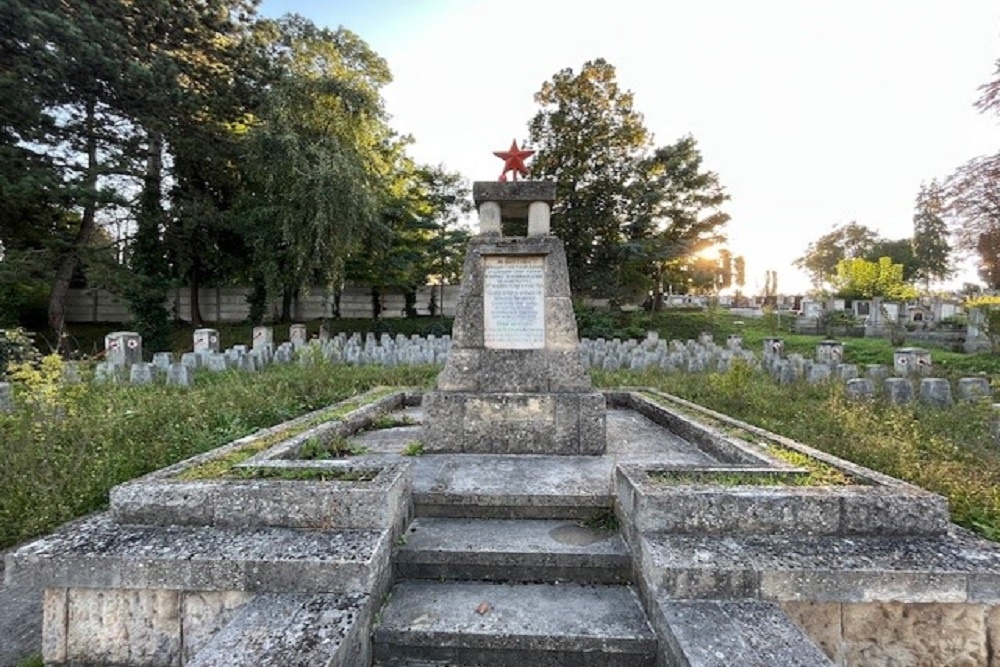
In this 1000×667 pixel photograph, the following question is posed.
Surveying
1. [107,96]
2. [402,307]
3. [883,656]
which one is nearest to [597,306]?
[402,307]

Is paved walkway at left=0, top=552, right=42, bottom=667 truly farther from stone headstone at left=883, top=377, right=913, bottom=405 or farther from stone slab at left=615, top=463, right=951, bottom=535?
stone headstone at left=883, top=377, right=913, bottom=405

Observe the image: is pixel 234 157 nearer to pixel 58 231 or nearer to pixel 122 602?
pixel 58 231

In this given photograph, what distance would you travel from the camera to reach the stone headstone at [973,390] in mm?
8152

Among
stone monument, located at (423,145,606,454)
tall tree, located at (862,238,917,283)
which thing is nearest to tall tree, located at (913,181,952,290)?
tall tree, located at (862,238,917,283)

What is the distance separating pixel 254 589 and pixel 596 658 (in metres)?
1.63

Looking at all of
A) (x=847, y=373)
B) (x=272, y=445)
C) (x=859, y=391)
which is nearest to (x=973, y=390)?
(x=847, y=373)

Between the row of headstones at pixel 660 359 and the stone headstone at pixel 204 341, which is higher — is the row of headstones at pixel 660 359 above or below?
below

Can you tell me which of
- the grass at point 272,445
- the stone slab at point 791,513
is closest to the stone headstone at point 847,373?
the stone slab at point 791,513

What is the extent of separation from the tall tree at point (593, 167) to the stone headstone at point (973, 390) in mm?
13932

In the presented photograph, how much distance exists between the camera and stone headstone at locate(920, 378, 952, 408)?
784cm

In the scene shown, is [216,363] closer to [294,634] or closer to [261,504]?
[261,504]

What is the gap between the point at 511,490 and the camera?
11.0 ft

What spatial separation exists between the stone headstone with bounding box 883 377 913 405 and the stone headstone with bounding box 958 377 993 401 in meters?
0.96

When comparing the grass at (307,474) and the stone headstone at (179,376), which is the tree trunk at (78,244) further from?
the grass at (307,474)
